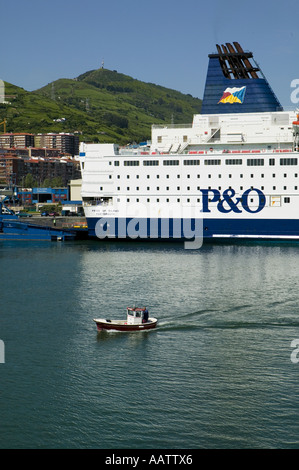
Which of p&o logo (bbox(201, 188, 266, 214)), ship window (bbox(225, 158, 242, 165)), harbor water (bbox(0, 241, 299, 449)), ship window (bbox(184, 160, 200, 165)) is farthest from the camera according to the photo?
ship window (bbox(184, 160, 200, 165))

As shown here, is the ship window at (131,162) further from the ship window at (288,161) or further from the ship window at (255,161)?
the ship window at (288,161)

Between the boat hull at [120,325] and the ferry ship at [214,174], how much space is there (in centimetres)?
2024

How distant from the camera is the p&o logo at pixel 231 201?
3797 cm

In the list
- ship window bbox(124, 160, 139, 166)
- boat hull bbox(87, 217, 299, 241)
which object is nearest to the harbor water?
boat hull bbox(87, 217, 299, 241)

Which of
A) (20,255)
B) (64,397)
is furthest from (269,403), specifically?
(20,255)

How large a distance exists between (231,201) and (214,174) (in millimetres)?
2078

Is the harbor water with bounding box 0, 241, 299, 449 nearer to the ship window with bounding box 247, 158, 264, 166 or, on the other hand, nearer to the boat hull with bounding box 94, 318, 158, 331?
the boat hull with bounding box 94, 318, 158, 331

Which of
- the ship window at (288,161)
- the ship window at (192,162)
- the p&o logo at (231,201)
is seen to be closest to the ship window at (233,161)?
the p&o logo at (231,201)

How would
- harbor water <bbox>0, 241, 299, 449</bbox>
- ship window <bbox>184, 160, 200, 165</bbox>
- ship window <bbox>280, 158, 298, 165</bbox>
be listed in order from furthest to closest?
ship window <bbox>184, 160, 200, 165</bbox> → ship window <bbox>280, 158, 298, 165</bbox> → harbor water <bbox>0, 241, 299, 449</bbox>

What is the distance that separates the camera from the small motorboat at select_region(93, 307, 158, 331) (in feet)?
60.0

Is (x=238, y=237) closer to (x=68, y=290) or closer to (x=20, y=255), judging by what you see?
(x=20, y=255)

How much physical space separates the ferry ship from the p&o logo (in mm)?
63

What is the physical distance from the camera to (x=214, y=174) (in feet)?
127

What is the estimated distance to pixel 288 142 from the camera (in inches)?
1518
